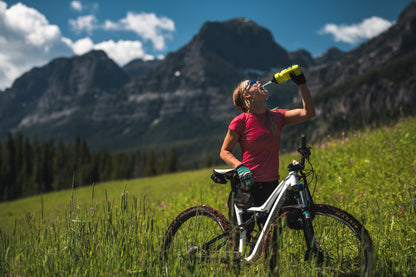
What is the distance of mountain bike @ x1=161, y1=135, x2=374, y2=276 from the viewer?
347 cm

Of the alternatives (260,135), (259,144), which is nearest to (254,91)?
(260,135)

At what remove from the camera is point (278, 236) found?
3.33 m

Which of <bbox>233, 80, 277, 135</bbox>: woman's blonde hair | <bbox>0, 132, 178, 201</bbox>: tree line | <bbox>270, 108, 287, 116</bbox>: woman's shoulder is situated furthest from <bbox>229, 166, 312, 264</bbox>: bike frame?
<bbox>0, 132, 178, 201</bbox>: tree line

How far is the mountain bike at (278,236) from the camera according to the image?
3.47m

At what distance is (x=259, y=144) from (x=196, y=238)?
1538 millimetres

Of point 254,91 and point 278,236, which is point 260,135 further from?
point 278,236

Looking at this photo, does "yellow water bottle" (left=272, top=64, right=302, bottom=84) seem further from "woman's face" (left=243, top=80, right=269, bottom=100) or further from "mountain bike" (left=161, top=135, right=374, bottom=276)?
"mountain bike" (left=161, top=135, right=374, bottom=276)

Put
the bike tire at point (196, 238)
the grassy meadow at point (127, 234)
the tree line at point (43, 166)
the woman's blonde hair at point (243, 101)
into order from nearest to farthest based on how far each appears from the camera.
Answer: the grassy meadow at point (127, 234) < the bike tire at point (196, 238) < the woman's blonde hair at point (243, 101) < the tree line at point (43, 166)

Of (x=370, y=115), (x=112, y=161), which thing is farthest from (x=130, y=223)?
(x=112, y=161)

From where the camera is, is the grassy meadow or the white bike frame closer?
the grassy meadow

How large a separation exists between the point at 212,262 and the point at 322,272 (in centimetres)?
131

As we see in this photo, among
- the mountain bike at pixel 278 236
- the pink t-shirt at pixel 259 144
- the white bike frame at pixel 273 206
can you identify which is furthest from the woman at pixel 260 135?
the white bike frame at pixel 273 206

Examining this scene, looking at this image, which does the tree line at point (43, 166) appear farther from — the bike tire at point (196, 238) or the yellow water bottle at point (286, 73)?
the yellow water bottle at point (286, 73)

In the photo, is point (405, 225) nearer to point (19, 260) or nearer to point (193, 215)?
point (193, 215)
